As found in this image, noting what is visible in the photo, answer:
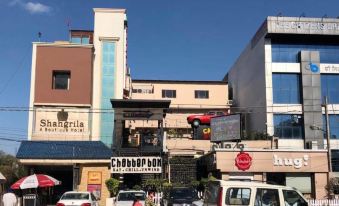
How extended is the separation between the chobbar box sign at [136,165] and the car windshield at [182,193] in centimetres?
910

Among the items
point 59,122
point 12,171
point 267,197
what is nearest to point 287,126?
point 59,122

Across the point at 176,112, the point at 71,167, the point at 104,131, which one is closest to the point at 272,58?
the point at 176,112

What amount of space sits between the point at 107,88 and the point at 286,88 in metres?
19.8

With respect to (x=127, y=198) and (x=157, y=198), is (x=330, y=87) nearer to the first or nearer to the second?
(x=157, y=198)

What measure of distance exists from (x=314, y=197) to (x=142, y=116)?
14007 millimetres

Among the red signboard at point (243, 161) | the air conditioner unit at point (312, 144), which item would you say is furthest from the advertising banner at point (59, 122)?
the air conditioner unit at point (312, 144)

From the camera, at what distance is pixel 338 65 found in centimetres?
5562

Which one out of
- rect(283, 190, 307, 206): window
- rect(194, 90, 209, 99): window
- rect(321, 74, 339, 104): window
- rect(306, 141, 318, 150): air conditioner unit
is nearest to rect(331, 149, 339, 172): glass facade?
rect(306, 141, 318, 150): air conditioner unit

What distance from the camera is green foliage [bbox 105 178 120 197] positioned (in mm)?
35031

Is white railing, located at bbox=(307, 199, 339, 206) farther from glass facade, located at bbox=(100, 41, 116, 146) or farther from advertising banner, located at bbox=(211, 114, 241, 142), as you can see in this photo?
glass facade, located at bbox=(100, 41, 116, 146)

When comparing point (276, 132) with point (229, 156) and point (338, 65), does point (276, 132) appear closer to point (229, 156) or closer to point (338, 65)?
point (338, 65)

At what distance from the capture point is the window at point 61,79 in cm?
4616

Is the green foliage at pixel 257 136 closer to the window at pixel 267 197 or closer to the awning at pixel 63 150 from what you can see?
the awning at pixel 63 150

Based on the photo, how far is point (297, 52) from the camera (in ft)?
182
